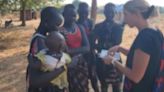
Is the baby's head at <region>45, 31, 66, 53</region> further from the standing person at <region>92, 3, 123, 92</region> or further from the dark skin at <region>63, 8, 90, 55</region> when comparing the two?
the standing person at <region>92, 3, 123, 92</region>

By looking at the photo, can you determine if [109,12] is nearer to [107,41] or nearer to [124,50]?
[107,41]

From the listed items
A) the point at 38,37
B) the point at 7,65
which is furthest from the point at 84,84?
the point at 7,65

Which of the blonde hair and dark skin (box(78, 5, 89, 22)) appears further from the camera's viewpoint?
dark skin (box(78, 5, 89, 22))

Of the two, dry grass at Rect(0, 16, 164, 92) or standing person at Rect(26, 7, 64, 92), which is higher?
standing person at Rect(26, 7, 64, 92)

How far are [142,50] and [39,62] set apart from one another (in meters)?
1.02

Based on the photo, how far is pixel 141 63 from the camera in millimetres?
3283

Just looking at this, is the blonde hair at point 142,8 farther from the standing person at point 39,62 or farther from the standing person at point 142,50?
the standing person at point 39,62

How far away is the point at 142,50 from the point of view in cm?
330

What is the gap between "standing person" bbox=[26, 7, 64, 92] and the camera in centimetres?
375

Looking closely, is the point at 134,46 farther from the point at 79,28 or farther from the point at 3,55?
the point at 3,55

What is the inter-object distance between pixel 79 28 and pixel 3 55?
317 inches

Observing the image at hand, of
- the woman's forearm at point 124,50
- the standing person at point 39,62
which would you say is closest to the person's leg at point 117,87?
the woman's forearm at point 124,50

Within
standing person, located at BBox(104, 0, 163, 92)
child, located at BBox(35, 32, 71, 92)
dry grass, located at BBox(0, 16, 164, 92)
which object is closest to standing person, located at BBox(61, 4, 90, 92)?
child, located at BBox(35, 32, 71, 92)

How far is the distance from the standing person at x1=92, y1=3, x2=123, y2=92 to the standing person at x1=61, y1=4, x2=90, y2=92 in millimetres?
924
